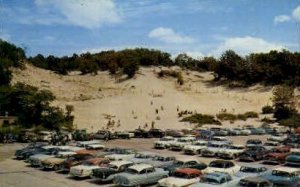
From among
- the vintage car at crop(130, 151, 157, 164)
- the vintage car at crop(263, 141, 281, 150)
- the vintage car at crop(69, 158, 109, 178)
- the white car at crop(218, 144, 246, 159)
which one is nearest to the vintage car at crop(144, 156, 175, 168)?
the vintage car at crop(130, 151, 157, 164)

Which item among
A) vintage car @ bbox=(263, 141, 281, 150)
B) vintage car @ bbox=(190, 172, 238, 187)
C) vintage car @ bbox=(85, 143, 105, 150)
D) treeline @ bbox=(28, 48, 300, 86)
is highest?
treeline @ bbox=(28, 48, 300, 86)

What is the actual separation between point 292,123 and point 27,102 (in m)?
31.6

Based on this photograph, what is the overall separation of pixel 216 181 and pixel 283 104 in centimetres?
4820

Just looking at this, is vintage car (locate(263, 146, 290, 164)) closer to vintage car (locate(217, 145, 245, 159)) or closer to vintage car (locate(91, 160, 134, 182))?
vintage car (locate(217, 145, 245, 159))

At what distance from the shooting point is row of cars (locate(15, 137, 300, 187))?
84.4ft

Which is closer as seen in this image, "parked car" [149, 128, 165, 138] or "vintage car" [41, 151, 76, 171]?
"vintage car" [41, 151, 76, 171]

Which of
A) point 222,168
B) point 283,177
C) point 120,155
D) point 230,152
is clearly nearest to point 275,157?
point 230,152

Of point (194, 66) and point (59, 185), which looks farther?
point (194, 66)

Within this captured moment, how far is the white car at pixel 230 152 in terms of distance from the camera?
39062mm

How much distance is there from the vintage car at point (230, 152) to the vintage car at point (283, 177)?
11427mm

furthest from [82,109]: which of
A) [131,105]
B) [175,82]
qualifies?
[175,82]

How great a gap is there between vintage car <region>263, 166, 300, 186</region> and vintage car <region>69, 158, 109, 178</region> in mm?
9794

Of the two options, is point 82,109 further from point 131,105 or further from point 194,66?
point 194,66

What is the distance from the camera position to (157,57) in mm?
116875
